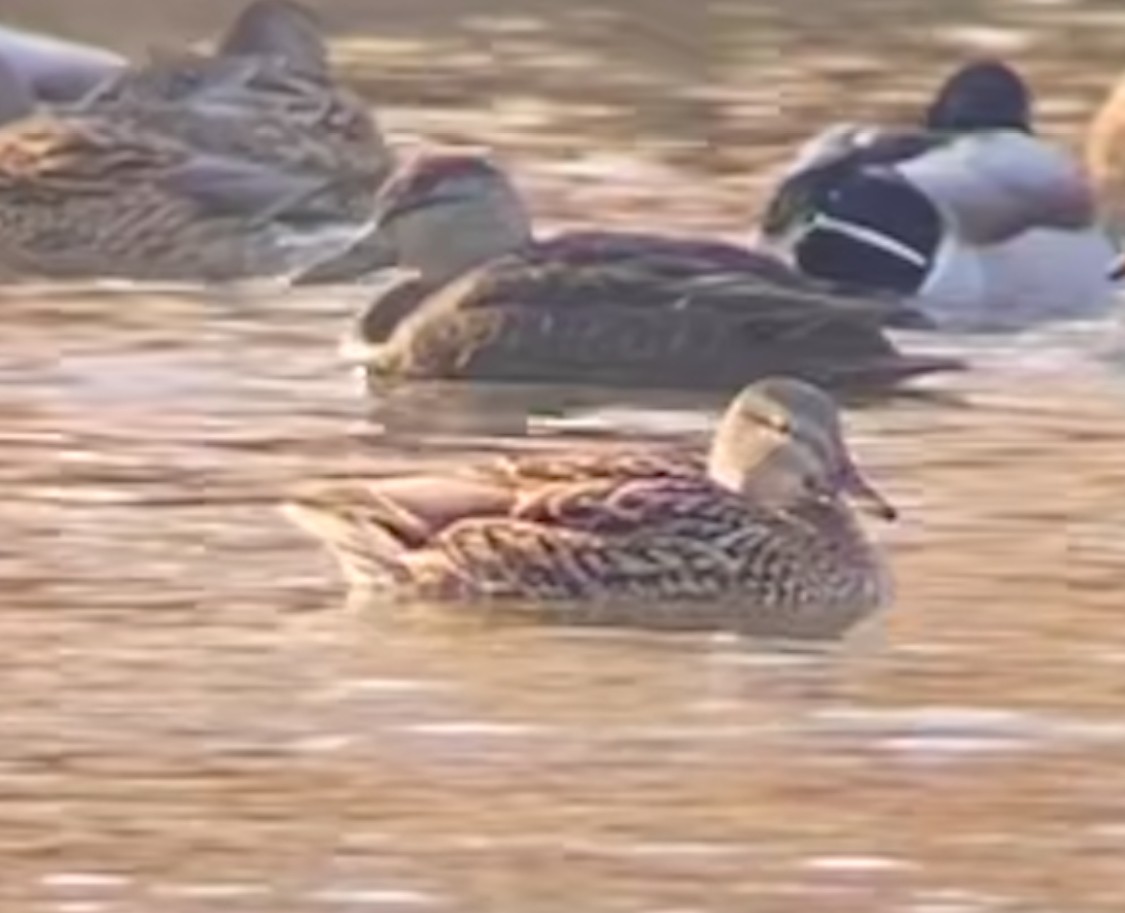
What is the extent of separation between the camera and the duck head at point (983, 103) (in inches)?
653

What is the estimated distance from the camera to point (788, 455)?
39.1 feet

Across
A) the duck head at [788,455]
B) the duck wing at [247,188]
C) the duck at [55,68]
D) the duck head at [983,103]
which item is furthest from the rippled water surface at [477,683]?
the duck at [55,68]

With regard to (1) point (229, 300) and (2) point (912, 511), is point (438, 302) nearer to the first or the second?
(1) point (229, 300)

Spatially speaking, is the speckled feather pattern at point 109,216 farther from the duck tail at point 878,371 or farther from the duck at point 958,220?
the duck tail at point 878,371

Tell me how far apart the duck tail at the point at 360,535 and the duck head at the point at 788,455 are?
2.13 feet

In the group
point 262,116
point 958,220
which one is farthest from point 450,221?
point 262,116

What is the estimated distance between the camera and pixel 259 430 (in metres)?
13.3

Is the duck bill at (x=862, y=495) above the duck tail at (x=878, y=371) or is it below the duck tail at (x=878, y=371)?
above

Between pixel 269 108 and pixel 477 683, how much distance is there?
6.77 meters

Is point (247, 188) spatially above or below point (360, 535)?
below

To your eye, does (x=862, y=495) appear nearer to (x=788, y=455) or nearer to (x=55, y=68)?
(x=788, y=455)

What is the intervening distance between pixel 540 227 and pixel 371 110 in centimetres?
208

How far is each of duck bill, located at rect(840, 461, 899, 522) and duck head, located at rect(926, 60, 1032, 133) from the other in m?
4.51

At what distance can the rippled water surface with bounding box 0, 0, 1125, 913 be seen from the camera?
9609 mm
